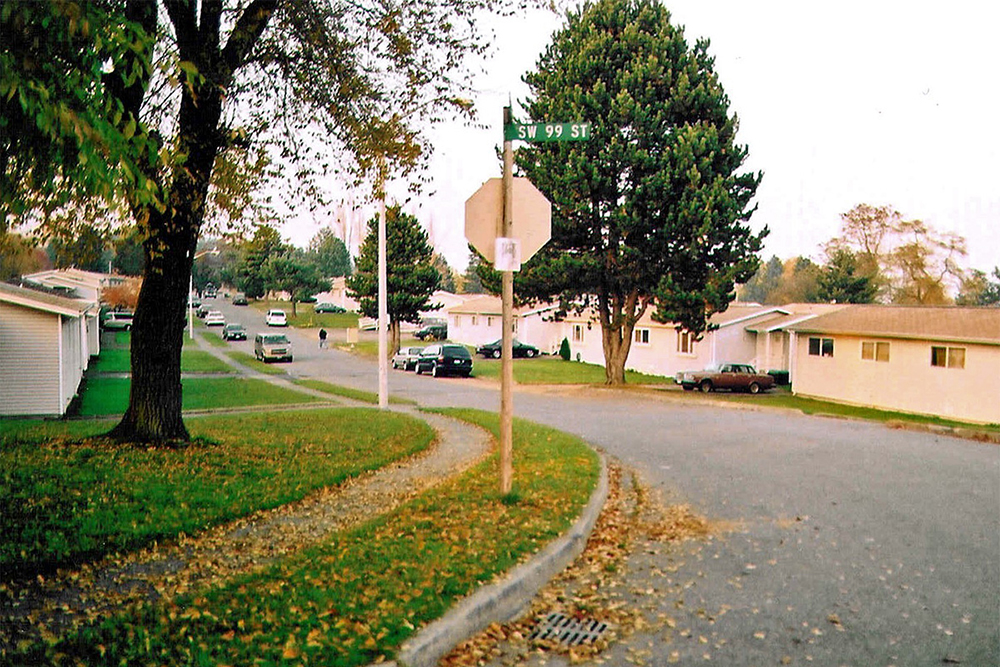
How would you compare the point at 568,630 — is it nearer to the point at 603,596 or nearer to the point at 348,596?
the point at 603,596

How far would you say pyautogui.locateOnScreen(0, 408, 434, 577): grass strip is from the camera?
20.3 feet

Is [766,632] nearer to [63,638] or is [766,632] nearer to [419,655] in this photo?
[419,655]

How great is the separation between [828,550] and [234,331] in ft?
77.5

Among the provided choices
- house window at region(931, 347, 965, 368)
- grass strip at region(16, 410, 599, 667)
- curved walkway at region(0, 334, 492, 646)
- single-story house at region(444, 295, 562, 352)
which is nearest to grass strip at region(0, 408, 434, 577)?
curved walkway at region(0, 334, 492, 646)

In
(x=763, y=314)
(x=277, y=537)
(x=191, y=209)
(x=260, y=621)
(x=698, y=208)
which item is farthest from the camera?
(x=763, y=314)

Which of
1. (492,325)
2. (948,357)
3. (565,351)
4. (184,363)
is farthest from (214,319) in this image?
(492,325)

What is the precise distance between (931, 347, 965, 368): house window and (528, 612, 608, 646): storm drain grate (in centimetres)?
2434

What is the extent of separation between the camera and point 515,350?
158 feet

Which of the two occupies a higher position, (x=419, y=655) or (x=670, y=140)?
(x=670, y=140)

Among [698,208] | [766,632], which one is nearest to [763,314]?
[698,208]

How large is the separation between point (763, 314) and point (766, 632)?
117 feet

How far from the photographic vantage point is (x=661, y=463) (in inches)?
460

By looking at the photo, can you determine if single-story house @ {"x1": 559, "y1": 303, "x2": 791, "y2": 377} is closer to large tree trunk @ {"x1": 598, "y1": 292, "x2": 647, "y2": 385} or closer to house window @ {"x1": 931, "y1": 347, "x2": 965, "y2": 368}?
large tree trunk @ {"x1": 598, "y1": 292, "x2": 647, "y2": 385}

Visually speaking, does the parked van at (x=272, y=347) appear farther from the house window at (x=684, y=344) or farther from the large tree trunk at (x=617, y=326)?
the house window at (x=684, y=344)
